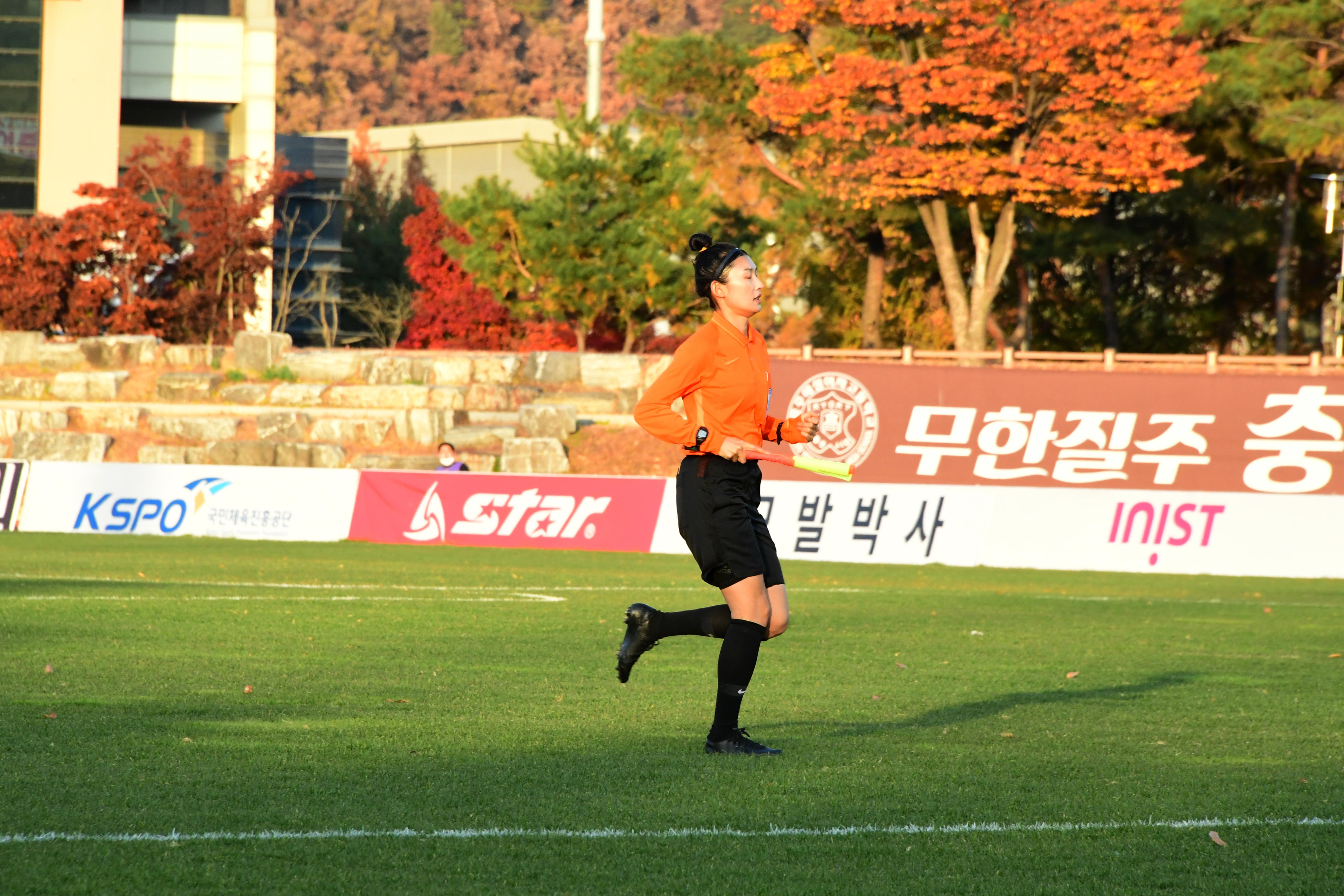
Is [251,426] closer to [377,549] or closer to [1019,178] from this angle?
[377,549]

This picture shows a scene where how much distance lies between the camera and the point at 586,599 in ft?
47.1

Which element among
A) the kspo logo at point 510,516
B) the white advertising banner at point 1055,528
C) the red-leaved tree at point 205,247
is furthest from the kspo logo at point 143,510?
the red-leaved tree at point 205,247

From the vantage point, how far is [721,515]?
20.3 feet

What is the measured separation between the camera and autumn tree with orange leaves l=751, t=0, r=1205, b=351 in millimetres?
29969

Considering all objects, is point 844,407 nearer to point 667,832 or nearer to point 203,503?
point 203,503

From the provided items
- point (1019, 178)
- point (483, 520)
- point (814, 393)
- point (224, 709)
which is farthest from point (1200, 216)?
point (224, 709)

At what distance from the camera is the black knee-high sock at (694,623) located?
652cm

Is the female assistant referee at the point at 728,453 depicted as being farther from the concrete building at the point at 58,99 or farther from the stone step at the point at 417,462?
the concrete building at the point at 58,99

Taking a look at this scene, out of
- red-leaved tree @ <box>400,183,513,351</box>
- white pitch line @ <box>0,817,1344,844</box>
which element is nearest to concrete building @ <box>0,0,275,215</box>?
red-leaved tree @ <box>400,183,513,351</box>

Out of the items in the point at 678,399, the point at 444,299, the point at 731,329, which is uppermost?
the point at 444,299

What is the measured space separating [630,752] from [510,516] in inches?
614

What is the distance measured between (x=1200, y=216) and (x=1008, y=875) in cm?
3401

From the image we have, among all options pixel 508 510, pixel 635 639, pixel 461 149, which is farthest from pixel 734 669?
pixel 461 149

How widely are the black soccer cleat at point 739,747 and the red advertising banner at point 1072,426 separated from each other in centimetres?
1867
